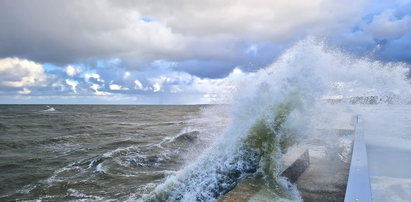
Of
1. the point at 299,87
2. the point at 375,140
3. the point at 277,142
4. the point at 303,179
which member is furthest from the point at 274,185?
the point at 375,140

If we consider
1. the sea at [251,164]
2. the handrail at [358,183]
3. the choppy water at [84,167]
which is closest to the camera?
the handrail at [358,183]

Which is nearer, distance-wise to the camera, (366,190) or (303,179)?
(366,190)

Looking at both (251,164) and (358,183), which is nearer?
(358,183)

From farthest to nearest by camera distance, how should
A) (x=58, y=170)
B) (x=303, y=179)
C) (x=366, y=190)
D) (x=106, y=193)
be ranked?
(x=58, y=170) → (x=106, y=193) → (x=303, y=179) → (x=366, y=190)

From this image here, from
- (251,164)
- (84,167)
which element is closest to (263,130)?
(251,164)

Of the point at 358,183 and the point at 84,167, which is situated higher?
the point at 358,183

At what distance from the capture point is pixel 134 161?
9.44 metres

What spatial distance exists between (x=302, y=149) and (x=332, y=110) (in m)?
1.89

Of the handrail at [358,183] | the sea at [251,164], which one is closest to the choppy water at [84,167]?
the sea at [251,164]

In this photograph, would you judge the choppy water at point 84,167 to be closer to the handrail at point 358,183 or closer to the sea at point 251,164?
the sea at point 251,164

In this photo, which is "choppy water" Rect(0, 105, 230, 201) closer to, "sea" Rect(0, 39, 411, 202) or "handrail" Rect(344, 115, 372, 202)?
"sea" Rect(0, 39, 411, 202)

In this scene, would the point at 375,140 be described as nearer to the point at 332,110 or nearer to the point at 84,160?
the point at 332,110

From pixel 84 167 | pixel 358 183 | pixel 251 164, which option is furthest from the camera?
pixel 84 167

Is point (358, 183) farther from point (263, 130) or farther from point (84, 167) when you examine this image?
point (84, 167)
